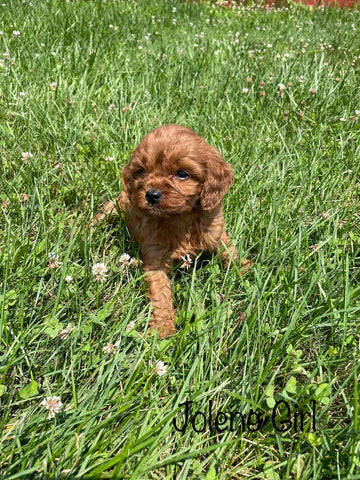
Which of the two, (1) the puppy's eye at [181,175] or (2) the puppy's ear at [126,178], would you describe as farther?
(2) the puppy's ear at [126,178]

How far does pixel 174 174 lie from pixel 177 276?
64 centimetres

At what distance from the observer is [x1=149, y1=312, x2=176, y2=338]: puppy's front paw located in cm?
203

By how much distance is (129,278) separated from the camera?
7.45ft

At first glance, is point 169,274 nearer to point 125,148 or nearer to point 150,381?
point 150,381

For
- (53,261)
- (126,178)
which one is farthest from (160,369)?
(126,178)

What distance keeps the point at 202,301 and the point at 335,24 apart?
621cm

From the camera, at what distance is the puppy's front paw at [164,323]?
2029 mm

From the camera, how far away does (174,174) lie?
7.52 ft

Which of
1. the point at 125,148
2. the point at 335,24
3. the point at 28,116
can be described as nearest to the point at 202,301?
the point at 125,148

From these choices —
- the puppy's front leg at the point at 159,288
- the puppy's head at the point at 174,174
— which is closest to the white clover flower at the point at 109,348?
the puppy's front leg at the point at 159,288

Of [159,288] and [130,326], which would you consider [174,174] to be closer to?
[159,288]

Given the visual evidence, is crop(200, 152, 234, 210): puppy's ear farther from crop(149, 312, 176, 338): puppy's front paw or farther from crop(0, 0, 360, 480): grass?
crop(149, 312, 176, 338): puppy's front paw

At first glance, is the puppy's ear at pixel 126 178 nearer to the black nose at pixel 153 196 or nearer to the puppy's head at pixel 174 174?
the puppy's head at pixel 174 174

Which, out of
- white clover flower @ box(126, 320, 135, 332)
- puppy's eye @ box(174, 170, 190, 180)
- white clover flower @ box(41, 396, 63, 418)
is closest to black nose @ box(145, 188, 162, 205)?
puppy's eye @ box(174, 170, 190, 180)
